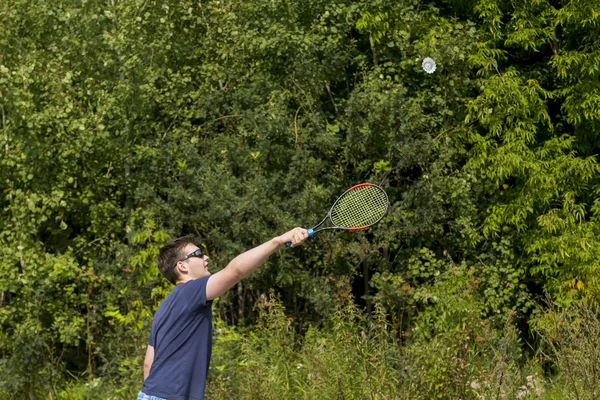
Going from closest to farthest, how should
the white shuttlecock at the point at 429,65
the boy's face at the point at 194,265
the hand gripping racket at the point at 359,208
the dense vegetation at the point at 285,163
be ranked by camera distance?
the boy's face at the point at 194,265, the hand gripping racket at the point at 359,208, the dense vegetation at the point at 285,163, the white shuttlecock at the point at 429,65

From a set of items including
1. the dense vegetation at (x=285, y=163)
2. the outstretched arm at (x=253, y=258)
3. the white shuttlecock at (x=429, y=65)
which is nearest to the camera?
the outstretched arm at (x=253, y=258)

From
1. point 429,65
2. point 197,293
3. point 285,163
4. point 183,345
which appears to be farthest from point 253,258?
A: point 429,65

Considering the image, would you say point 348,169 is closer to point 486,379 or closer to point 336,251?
point 336,251

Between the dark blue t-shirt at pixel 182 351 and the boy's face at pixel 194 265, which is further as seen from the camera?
the boy's face at pixel 194 265

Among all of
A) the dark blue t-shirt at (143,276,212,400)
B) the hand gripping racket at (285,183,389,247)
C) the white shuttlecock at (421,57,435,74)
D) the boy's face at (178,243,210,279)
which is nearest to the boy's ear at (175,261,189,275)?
the boy's face at (178,243,210,279)

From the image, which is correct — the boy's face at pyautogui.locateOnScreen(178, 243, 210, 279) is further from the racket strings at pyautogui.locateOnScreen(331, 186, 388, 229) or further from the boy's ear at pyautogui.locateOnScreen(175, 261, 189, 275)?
the racket strings at pyautogui.locateOnScreen(331, 186, 388, 229)

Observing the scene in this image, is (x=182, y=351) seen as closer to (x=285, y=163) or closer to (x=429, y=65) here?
(x=285, y=163)

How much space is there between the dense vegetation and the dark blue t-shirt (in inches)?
187

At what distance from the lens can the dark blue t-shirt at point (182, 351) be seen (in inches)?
176

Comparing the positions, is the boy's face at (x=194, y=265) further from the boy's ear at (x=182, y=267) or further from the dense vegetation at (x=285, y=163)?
the dense vegetation at (x=285, y=163)

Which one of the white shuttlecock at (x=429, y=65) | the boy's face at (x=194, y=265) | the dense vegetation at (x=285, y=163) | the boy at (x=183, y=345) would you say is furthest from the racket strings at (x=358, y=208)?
the white shuttlecock at (x=429, y=65)

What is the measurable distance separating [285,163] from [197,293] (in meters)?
6.01

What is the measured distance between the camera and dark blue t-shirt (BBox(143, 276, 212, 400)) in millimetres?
4469

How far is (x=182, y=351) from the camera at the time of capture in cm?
451
